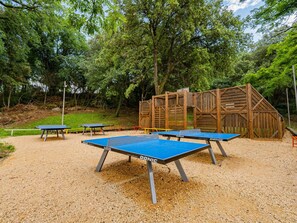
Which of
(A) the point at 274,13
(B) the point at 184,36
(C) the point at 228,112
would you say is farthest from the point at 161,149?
(B) the point at 184,36

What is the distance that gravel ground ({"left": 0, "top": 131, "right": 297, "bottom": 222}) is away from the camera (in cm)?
189

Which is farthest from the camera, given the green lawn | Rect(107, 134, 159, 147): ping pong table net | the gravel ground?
the green lawn

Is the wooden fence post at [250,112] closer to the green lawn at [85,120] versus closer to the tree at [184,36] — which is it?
the tree at [184,36]

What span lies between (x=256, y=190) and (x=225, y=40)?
12.3 m

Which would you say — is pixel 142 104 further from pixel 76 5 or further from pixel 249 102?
pixel 76 5

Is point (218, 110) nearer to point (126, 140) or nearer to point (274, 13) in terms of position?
point (274, 13)

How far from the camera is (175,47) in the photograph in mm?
13250

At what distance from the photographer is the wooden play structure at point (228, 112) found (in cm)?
732

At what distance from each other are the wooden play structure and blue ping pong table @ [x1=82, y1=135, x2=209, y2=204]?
6026 millimetres

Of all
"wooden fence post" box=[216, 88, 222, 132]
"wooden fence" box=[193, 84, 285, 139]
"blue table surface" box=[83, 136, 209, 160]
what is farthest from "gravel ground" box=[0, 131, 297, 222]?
"wooden fence post" box=[216, 88, 222, 132]

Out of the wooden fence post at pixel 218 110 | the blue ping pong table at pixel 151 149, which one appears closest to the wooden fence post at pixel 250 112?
the wooden fence post at pixel 218 110

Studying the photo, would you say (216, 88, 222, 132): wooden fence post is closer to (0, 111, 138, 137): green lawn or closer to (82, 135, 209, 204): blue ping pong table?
(82, 135, 209, 204): blue ping pong table

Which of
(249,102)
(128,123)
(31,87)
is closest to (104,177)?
(249,102)

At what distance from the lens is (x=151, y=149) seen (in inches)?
101
